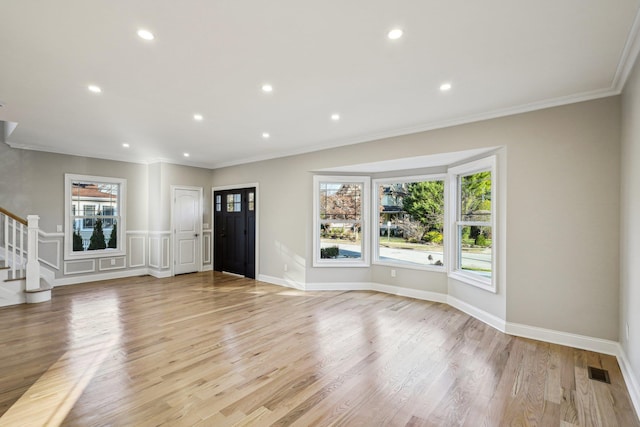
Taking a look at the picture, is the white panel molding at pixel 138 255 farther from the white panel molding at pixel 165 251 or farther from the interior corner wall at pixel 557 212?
the interior corner wall at pixel 557 212

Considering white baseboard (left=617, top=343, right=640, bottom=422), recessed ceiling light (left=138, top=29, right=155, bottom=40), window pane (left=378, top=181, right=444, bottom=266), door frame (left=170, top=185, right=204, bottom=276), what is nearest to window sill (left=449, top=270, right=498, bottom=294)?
window pane (left=378, top=181, right=444, bottom=266)

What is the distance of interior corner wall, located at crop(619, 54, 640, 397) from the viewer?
2381mm

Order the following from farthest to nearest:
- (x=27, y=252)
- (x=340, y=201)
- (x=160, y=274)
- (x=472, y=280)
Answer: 1. (x=160, y=274)
2. (x=340, y=201)
3. (x=27, y=252)
4. (x=472, y=280)

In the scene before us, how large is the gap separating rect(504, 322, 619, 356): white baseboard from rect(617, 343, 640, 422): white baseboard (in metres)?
0.10

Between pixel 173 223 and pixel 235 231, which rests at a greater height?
pixel 173 223

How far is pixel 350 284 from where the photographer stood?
566 centimetres

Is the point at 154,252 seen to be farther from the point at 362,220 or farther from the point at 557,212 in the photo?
the point at 557,212

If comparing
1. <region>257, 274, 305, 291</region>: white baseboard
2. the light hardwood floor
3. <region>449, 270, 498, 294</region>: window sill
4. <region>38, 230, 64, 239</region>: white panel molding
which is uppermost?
<region>38, 230, 64, 239</region>: white panel molding

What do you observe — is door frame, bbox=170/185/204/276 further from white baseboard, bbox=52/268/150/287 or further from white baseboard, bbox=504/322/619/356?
white baseboard, bbox=504/322/619/356

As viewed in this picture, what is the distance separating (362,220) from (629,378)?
3.81 m

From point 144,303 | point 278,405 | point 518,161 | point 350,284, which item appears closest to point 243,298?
point 144,303

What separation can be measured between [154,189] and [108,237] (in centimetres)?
Answer: 138

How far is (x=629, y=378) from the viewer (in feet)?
8.27

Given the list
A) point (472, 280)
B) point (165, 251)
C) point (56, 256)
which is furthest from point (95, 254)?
point (472, 280)
